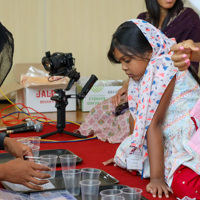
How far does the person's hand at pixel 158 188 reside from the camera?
1702 millimetres

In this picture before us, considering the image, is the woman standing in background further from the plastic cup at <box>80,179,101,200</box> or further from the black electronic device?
the plastic cup at <box>80,179,101,200</box>

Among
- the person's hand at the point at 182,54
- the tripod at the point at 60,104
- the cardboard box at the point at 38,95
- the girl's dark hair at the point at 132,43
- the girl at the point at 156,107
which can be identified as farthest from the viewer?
the cardboard box at the point at 38,95

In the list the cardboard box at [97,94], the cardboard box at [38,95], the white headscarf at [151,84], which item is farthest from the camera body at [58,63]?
the cardboard box at [97,94]

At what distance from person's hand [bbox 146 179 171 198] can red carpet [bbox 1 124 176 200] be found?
2 cm

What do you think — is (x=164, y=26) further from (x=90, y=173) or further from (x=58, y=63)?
(x=90, y=173)

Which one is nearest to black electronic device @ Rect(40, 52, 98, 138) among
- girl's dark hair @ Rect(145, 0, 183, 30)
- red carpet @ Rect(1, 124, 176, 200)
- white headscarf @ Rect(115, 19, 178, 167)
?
red carpet @ Rect(1, 124, 176, 200)

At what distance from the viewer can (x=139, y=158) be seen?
1989mm

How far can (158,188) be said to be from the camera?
5.65 ft

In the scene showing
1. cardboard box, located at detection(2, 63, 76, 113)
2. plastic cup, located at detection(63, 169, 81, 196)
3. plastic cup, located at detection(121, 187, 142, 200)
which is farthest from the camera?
cardboard box, located at detection(2, 63, 76, 113)

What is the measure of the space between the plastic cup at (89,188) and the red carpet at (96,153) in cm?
33

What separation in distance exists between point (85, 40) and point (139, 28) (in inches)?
A: 106

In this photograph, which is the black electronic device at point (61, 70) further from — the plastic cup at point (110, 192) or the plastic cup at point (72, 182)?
the plastic cup at point (110, 192)

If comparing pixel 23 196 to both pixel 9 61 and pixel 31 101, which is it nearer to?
pixel 9 61

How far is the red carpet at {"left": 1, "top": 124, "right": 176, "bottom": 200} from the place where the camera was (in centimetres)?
191
